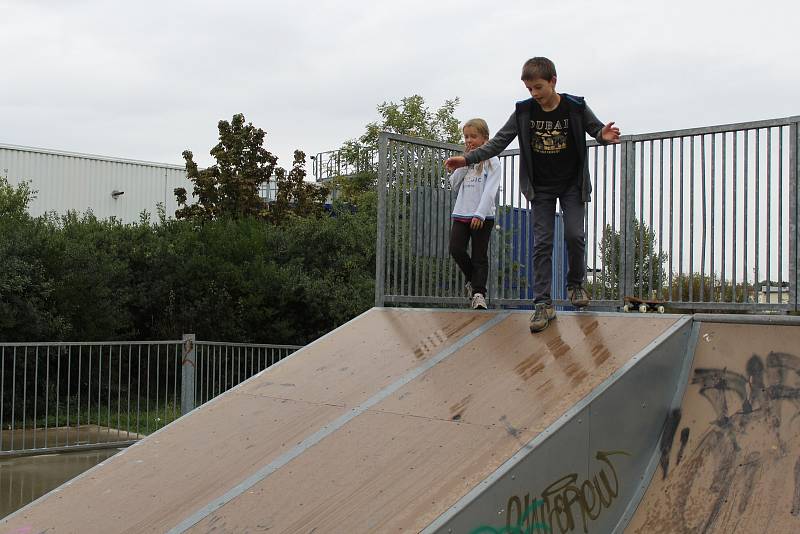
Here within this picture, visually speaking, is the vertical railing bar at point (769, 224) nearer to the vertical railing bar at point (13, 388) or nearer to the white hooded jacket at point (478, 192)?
the white hooded jacket at point (478, 192)

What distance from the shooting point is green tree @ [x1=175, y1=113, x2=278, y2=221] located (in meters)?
24.8

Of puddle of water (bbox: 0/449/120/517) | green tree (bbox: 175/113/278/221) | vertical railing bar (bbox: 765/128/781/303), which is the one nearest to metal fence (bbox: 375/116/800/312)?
vertical railing bar (bbox: 765/128/781/303)

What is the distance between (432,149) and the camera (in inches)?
314

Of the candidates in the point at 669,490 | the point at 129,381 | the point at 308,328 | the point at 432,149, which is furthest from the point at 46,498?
the point at 308,328

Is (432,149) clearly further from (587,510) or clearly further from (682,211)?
(587,510)

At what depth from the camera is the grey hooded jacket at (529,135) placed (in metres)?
5.90

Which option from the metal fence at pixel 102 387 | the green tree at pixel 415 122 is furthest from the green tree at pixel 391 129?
the metal fence at pixel 102 387

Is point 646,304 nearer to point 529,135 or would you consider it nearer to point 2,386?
point 529,135

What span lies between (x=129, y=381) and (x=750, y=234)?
9316mm

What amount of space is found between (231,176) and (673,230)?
65.8ft

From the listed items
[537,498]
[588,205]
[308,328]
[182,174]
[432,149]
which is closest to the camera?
[537,498]

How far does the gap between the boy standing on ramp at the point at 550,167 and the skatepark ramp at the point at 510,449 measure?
0.41 meters

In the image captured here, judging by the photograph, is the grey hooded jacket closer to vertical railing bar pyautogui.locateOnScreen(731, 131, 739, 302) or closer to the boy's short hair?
the boy's short hair

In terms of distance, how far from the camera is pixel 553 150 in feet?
19.8
